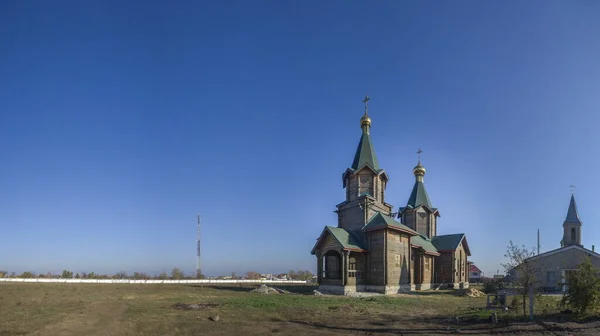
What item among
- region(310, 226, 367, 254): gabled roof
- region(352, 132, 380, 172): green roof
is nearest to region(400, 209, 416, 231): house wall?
region(352, 132, 380, 172): green roof

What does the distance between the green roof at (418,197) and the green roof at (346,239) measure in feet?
59.3

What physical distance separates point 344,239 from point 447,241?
2233cm

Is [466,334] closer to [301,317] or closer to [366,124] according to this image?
[301,317]

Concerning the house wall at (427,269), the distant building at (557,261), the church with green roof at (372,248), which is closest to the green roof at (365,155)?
the church with green roof at (372,248)

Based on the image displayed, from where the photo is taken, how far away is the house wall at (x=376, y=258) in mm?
32906

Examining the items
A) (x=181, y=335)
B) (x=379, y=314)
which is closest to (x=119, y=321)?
(x=181, y=335)

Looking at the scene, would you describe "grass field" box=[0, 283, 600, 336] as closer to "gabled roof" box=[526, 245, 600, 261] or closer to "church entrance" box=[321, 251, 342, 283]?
"church entrance" box=[321, 251, 342, 283]

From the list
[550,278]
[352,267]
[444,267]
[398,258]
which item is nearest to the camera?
[352,267]

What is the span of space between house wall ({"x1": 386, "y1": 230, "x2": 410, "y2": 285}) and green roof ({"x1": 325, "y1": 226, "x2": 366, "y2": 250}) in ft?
8.78

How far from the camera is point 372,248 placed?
112ft

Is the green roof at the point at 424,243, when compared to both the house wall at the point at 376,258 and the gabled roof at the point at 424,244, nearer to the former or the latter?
the gabled roof at the point at 424,244

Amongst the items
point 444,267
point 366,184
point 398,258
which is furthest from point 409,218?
point 398,258

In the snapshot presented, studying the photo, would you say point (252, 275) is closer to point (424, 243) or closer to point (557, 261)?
point (424, 243)

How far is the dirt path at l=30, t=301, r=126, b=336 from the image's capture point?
42.9 ft
